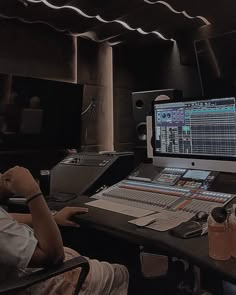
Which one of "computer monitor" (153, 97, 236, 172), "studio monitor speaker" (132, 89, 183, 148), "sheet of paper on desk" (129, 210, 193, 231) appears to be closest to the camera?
"sheet of paper on desk" (129, 210, 193, 231)

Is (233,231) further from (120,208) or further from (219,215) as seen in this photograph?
(120,208)

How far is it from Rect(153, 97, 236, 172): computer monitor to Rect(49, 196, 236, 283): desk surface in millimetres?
563

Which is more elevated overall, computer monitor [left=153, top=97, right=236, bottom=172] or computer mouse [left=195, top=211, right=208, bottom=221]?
computer monitor [left=153, top=97, right=236, bottom=172]

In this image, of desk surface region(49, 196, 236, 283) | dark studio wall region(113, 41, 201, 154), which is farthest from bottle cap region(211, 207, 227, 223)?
dark studio wall region(113, 41, 201, 154)

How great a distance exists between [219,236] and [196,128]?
87cm

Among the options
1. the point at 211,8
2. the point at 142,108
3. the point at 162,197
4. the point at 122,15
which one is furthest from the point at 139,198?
the point at 211,8

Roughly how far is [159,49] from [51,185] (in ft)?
9.23

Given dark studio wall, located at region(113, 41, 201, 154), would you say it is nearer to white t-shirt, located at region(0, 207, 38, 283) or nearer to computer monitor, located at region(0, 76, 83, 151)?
computer monitor, located at region(0, 76, 83, 151)

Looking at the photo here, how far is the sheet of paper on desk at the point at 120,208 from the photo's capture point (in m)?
1.48

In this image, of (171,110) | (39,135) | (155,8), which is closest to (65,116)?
(39,135)

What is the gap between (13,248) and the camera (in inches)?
41.7

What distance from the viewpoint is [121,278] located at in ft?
4.61

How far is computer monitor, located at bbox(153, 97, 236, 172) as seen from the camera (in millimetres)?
1674

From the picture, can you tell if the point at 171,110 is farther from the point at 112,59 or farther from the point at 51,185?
the point at 112,59
